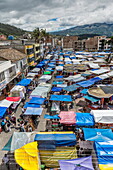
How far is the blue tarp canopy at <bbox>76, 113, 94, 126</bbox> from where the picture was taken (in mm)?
12011

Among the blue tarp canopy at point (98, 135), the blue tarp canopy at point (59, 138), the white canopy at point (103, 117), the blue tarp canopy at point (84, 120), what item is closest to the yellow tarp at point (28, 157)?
the blue tarp canopy at point (59, 138)

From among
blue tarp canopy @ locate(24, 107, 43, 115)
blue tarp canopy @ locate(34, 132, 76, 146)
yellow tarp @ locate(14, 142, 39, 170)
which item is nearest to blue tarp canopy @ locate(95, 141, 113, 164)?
blue tarp canopy @ locate(34, 132, 76, 146)

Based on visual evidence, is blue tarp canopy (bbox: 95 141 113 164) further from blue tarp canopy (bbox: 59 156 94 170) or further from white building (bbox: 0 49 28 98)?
white building (bbox: 0 49 28 98)

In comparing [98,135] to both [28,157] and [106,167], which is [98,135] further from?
[28,157]

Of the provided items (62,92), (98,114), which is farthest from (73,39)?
(98,114)

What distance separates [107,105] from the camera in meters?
17.9

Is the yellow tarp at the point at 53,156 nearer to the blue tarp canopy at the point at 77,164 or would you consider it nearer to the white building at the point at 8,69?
the blue tarp canopy at the point at 77,164

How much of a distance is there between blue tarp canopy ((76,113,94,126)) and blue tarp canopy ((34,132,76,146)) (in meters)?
2.59

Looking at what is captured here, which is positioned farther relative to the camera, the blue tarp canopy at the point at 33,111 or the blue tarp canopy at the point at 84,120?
the blue tarp canopy at the point at 33,111

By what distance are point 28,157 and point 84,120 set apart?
6.37 metres

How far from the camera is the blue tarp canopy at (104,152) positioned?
7.91m

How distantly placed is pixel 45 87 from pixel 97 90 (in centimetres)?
821

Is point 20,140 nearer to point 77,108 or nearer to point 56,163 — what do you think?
point 56,163

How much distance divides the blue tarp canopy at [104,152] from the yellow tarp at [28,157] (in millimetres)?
4039
